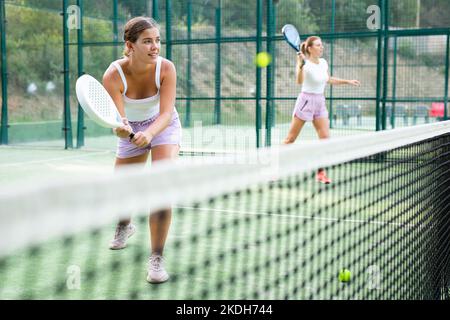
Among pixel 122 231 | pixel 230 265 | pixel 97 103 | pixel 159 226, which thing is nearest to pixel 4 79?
pixel 122 231

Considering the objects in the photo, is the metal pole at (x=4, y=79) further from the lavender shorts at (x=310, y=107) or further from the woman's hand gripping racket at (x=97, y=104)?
the woman's hand gripping racket at (x=97, y=104)

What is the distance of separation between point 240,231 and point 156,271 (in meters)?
1.31

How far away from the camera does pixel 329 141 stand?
6.95 ft

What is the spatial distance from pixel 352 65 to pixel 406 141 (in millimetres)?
9752

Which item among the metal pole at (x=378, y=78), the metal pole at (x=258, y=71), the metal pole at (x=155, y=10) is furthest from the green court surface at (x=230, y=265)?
the metal pole at (x=155, y=10)

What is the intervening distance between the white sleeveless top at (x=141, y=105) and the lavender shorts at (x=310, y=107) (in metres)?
3.17

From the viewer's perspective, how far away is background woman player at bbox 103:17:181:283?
3395 mm

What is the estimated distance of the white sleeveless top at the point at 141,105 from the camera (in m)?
3.66

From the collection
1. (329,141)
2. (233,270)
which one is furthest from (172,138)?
(329,141)

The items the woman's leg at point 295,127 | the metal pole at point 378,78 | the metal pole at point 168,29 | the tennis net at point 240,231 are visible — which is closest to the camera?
the tennis net at point 240,231

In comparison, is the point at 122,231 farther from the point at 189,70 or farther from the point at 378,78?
the point at 189,70

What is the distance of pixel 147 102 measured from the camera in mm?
3740

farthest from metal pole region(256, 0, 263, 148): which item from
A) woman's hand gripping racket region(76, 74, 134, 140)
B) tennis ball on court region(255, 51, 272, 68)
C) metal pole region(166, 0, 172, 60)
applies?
woman's hand gripping racket region(76, 74, 134, 140)

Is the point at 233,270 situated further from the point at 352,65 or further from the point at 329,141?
the point at 352,65
